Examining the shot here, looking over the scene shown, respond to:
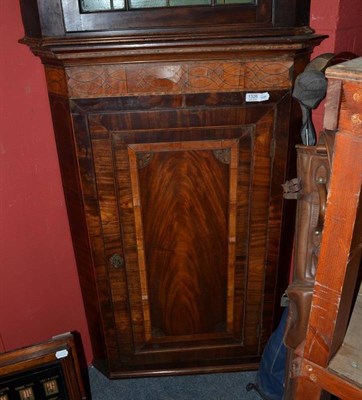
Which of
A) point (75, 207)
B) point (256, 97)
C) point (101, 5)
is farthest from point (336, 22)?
point (75, 207)

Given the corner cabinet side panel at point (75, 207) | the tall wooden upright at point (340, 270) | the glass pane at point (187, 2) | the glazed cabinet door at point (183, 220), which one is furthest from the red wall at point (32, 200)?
the tall wooden upright at point (340, 270)

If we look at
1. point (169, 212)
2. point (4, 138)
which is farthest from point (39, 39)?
point (169, 212)

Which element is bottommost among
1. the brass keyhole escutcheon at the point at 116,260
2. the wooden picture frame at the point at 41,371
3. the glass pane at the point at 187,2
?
the wooden picture frame at the point at 41,371

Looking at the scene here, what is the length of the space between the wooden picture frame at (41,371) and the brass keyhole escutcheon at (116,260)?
283 millimetres

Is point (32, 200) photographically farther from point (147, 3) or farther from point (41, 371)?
point (147, 3)

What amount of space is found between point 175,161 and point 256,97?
0.32 metres

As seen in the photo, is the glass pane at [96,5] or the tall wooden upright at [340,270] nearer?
the tall wooden upright at [340,270]

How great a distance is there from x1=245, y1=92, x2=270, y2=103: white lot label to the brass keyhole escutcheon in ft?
2.24

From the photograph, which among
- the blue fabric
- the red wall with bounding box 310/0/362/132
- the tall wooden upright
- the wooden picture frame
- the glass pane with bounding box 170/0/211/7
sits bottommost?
the blue fabric

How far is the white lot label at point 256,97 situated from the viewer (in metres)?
1.32

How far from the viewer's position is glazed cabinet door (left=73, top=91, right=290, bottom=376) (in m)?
1.35

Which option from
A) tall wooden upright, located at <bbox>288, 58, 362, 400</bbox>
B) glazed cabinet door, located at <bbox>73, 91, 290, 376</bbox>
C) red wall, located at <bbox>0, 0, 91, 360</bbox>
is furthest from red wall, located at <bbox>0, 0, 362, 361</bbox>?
tall wooden upright, located at <bbox>288, 58, 362, 400</bbox>

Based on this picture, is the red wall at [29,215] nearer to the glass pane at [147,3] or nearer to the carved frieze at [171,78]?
the carved frieze at [171,78]

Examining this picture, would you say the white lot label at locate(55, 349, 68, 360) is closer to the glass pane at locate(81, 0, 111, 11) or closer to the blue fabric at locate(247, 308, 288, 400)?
the blue fabric at locate(247, 308, 288, 400)
